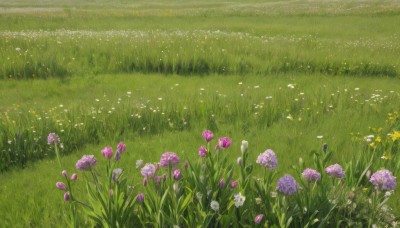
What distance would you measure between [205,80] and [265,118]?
3661 millimetres

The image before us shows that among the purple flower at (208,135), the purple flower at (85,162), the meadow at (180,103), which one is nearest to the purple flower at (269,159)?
the purple flower at (208,135)

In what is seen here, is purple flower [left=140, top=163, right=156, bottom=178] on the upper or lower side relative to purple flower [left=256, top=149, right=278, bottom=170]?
lower

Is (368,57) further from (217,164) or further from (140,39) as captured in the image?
(217,164)

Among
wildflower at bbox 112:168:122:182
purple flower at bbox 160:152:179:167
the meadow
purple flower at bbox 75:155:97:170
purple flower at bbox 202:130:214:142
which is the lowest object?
the meadow

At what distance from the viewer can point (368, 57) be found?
11.6 m

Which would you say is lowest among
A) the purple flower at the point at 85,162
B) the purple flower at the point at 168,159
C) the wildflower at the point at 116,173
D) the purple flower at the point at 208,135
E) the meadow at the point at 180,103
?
the meadow at the point at 180,103

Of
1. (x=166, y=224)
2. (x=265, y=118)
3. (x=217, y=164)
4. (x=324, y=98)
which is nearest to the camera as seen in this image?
(x=166, y=224)

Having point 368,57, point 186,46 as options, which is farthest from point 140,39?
point 368,57

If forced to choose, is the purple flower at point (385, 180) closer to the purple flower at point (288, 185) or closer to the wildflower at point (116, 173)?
the purple flower at point (288, 185)

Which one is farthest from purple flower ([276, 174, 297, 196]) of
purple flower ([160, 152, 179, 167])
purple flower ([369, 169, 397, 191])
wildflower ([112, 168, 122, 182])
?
wildflower ([112, 168, 122, 182])

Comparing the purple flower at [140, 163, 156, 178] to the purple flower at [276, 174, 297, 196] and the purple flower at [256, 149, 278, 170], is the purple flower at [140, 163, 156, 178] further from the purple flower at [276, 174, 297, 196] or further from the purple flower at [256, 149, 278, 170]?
the purple flower at [276, 174, 297, 196]

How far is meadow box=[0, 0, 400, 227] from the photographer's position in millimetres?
4668

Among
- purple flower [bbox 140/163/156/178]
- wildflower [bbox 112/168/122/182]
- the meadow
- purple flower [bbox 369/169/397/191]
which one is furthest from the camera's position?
the meadow

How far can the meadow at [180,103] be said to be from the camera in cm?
467
